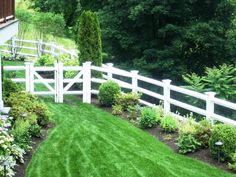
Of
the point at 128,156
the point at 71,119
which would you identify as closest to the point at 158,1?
the point at 71,119

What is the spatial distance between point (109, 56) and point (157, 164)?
58.7 feet

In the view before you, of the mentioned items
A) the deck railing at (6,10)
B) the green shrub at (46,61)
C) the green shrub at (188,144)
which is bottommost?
the green shrub at (188,144)

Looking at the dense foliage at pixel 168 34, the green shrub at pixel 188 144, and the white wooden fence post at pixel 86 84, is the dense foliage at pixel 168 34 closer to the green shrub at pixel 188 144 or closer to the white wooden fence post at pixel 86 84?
the white wooden fence post at pixel 86 84

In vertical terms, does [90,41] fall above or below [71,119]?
above

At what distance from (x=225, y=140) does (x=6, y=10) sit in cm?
615

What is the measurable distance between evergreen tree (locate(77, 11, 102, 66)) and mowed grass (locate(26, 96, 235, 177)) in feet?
13.9

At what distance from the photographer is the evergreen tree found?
18750 millimetres

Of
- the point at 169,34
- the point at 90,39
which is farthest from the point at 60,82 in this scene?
the point at 169,34

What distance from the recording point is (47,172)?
10375 mm

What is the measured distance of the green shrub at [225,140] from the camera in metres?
10.8

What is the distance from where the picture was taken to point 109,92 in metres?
16.9

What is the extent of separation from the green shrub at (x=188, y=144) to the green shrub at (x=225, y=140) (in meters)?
0.68

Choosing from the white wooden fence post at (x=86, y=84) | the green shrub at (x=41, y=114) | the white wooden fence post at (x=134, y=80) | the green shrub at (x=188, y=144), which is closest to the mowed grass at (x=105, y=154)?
the green shrub at (x=188, y=144)

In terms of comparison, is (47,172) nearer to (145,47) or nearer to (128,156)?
(128,156)
